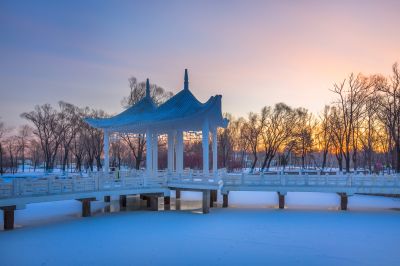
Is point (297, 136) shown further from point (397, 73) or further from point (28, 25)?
point (28, 25)

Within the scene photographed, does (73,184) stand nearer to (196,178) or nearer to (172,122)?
(196,178)

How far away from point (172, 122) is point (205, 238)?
31.7ft

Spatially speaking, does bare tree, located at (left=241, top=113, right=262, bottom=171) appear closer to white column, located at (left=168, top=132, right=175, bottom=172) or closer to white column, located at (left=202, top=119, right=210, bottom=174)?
white column, located at (left=168, top=132, right=175, bottom=172)

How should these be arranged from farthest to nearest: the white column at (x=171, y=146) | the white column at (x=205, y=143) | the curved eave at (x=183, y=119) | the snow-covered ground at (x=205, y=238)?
the white column at (x=171, y=146) → the curved eave at (x=183, y=119) → the white column at (x=205, y=143) → the snow-covered ground at (x=205, y=238)

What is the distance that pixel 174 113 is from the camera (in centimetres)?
2200

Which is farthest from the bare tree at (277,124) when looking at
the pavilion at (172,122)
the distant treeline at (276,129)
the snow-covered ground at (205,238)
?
the snow-covered ground at (205,238)

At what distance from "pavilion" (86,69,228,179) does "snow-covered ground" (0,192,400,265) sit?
4325mm

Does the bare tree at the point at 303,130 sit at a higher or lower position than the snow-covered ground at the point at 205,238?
higher

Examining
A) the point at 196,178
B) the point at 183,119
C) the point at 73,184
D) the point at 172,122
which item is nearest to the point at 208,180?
the point at 196,178

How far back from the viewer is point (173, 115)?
21.8 m

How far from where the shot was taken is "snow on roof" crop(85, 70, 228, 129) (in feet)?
70.1

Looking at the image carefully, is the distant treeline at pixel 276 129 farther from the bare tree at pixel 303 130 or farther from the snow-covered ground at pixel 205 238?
the snow-covered ground at pixel 205 238

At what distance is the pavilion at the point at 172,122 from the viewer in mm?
21500

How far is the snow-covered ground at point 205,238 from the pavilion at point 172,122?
4325 mm
